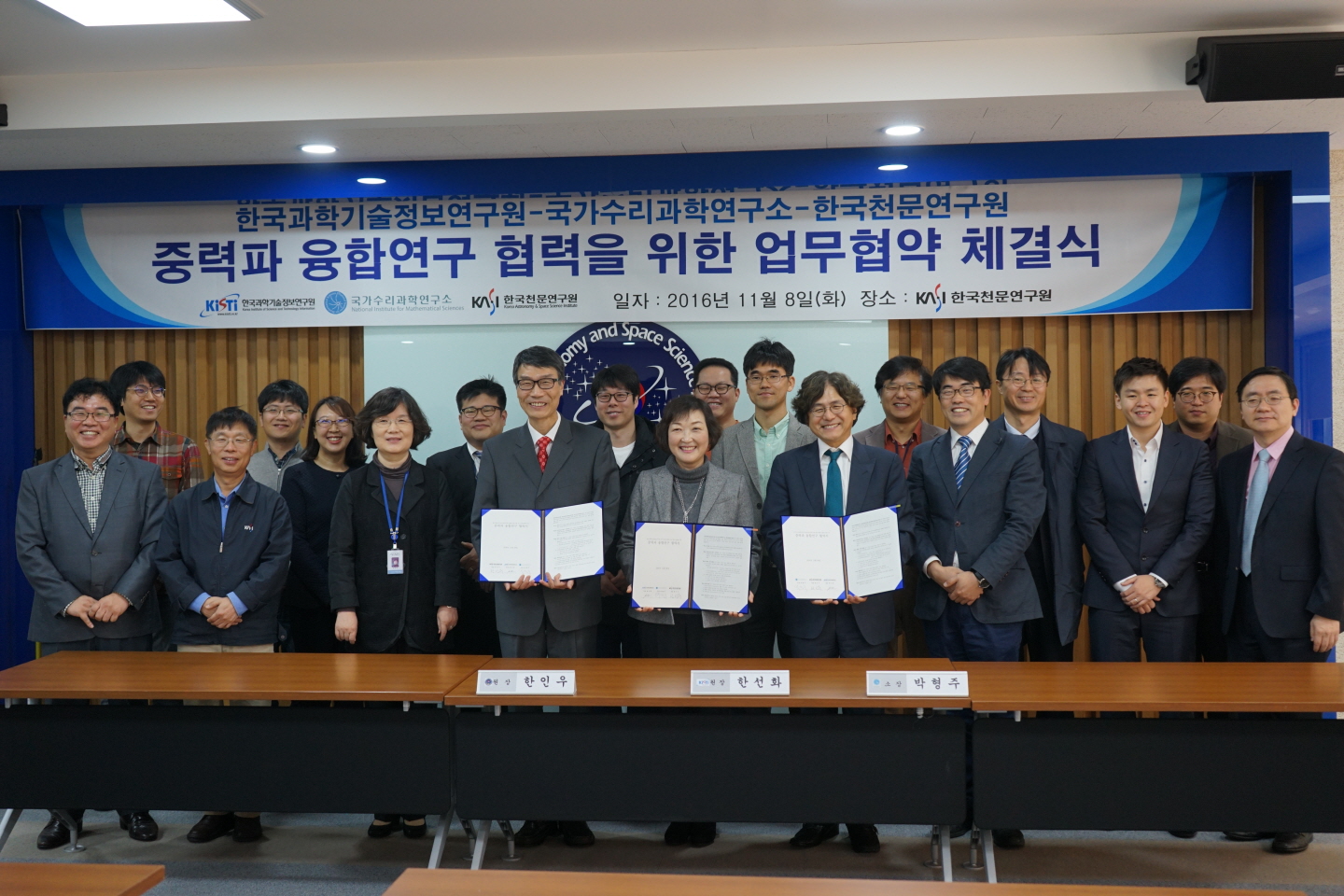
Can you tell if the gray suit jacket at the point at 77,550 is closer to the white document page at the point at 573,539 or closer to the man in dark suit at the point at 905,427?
the white document page at the point at 573,539

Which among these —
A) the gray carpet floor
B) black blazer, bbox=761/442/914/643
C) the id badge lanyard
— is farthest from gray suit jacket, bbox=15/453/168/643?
black blazer, bbox=761/442/914/643

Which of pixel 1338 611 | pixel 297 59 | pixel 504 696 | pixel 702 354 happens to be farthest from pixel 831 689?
pixel 297 59

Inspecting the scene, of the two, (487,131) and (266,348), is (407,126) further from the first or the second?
(266,348)

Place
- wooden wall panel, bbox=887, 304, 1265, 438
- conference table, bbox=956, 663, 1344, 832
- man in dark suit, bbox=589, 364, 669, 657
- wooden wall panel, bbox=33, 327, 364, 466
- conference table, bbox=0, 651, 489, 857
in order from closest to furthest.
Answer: conference table, bbox=956, 663, 1344, 832
conference table, bbox=0, 651, 489, 857
man in dark suit, bbox=589, 364, 669, 657
wooden wall panel, bbox=887, 304, 1265, 438
wooden wall panel, bbox=33, 327, 364, 466

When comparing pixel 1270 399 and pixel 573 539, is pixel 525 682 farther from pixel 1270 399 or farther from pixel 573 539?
pixel 1270 399

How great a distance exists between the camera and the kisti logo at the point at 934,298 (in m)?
5.09

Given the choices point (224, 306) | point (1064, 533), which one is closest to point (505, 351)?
point (224, 306)

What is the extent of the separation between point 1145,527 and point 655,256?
2.75 meters

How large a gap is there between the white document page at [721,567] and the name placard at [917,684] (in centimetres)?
62

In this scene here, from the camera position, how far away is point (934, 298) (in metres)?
5.09

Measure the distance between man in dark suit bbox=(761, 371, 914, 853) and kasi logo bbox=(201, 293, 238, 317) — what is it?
3.40 m

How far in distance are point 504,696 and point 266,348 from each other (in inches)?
134

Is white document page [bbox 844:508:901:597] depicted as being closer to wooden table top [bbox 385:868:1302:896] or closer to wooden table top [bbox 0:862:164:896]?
wooden table top [bbox 385:868:1302:896]

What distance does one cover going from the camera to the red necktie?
12.3 ft
